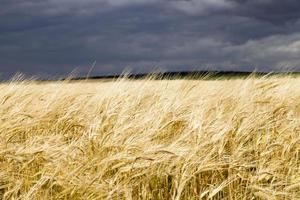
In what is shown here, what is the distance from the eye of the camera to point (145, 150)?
284 centimetres

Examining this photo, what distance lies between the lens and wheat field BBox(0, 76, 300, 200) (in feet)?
8.66

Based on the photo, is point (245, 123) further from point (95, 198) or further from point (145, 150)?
point (95, 198)

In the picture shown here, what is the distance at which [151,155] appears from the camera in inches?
105

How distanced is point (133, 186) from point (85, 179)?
261mm

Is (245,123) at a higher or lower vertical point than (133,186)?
higher

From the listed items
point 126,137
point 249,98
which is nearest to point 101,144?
point 126,137

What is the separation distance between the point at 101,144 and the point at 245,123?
94cm

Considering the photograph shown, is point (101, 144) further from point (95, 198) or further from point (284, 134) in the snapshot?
point (284, 134)

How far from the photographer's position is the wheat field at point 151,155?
264 centimetres

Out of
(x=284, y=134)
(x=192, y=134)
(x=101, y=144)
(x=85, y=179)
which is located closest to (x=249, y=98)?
(x=284, y=134)

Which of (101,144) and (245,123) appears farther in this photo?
(245,123)

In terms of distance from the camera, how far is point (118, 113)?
4.02m

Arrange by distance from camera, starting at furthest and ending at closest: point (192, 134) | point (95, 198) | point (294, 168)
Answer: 1. point (192, 134)
2. point (294, 168)
3. point (95, 198)

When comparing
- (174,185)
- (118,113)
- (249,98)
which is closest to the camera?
(174,185)
